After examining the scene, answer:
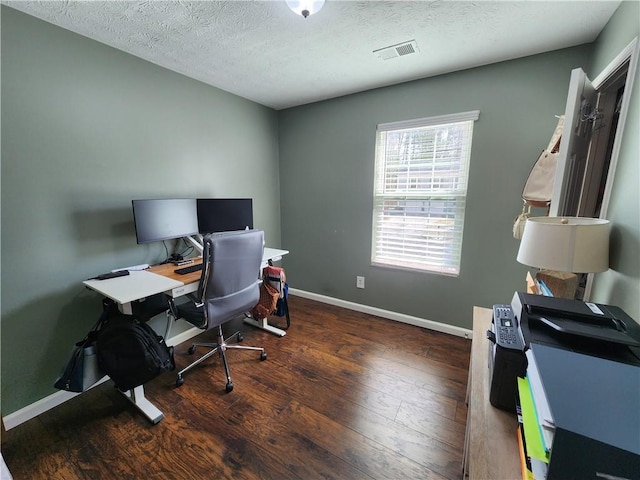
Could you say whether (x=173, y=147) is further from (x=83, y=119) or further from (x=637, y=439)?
(x=637, y=439)

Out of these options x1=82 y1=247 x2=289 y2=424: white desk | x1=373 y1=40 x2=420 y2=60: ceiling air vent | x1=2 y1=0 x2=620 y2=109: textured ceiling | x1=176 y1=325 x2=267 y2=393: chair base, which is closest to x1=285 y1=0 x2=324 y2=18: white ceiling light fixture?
x1=2 y1=0 x2=620 y2=109: textured ceiling

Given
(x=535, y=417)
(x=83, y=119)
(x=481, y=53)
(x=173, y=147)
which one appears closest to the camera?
(x=535, y=417)

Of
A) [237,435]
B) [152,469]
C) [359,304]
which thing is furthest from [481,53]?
[152,469]

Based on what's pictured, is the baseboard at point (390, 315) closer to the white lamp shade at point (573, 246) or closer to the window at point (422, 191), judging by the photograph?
the window at point (422, 191)

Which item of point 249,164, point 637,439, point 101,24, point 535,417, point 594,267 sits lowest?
point 535,417

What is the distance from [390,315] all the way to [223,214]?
201 cm

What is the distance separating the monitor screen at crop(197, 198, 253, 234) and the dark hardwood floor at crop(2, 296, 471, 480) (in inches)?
44.5

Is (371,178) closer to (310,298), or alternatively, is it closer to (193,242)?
(310,298)

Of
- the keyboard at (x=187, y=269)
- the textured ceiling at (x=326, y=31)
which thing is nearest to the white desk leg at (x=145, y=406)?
the keyboard at (x=187, y=269)

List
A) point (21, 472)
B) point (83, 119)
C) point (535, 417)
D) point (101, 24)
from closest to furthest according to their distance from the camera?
point (535, 417), point (21, 472), point (101, 24), point (83, 119)

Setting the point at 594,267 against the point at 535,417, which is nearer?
the point at 535,417

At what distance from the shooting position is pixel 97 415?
5.33ft

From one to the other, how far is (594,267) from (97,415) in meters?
2.72

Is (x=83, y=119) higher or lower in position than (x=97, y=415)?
higher
